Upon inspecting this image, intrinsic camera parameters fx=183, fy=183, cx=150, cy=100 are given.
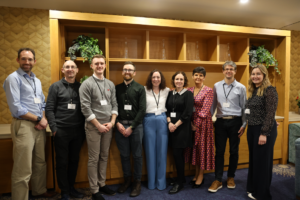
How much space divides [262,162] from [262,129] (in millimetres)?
399

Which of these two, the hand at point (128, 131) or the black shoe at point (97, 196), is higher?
the hand at point (128, 131)

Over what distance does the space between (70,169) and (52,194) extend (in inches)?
15.8

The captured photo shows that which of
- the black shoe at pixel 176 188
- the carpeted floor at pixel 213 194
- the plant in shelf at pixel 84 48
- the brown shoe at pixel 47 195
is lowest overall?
the carpeted floor at pixel 213 194

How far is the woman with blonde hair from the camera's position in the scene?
80.0 inches

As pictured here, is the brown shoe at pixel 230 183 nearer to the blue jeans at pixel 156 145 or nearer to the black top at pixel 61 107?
the blue jeans at pixel 156 145

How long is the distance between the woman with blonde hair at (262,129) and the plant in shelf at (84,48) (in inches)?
87.2

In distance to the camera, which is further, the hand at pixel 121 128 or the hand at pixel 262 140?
the hand at pixel 121 128

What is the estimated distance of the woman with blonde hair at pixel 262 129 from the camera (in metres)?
2.03

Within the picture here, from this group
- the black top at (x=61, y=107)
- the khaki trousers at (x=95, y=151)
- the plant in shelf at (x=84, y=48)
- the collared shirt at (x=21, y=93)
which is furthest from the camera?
the plant in shelf at (x=84, y=48)

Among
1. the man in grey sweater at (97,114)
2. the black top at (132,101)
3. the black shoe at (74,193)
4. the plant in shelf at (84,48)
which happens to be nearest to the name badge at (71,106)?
the man in grey sweater at (97,114)

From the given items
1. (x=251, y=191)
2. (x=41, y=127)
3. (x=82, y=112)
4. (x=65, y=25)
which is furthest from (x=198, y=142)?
(x=65, y=25)

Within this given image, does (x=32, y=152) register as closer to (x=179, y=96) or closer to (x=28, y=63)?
(x=28, y=63)

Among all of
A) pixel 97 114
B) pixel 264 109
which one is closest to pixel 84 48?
pixel 97 114

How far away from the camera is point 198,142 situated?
2539mm
